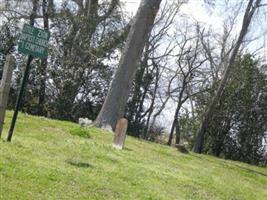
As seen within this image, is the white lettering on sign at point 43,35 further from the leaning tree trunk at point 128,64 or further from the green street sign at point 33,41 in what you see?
the leaning tree trunk at point 128,64

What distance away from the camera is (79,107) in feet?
88.1

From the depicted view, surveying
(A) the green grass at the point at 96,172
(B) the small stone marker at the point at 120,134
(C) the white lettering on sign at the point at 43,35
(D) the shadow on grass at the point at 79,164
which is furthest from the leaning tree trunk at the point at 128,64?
(D) the shadow on grass at the point at 79,164

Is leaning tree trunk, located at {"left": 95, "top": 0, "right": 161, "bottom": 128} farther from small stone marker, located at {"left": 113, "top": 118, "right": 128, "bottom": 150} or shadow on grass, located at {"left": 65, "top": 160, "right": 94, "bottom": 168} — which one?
shadow on grass, located at {"left": 65, "top": 160, "right": 94, "bottom": 168}

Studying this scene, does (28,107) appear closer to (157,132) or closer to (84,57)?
(84,57)

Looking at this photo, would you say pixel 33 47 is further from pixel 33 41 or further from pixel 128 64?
pixel 128 64

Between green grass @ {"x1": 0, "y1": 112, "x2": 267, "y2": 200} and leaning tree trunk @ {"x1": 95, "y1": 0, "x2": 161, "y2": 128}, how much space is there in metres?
2.79

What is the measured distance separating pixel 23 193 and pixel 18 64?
20.0 m

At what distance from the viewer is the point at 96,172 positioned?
937cm

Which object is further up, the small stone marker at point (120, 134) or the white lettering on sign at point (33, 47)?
the white lettering on sign at point (33, 47)

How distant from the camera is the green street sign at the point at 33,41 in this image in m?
9.88

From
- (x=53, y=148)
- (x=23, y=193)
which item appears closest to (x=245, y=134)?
(x=53, y=148)

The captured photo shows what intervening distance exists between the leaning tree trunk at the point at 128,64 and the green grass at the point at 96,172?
279 cm

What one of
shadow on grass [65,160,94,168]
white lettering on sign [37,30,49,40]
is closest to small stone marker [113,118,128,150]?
shadow on grass [65,160,94,168]

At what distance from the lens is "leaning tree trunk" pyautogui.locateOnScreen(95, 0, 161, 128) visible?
18344 mm
